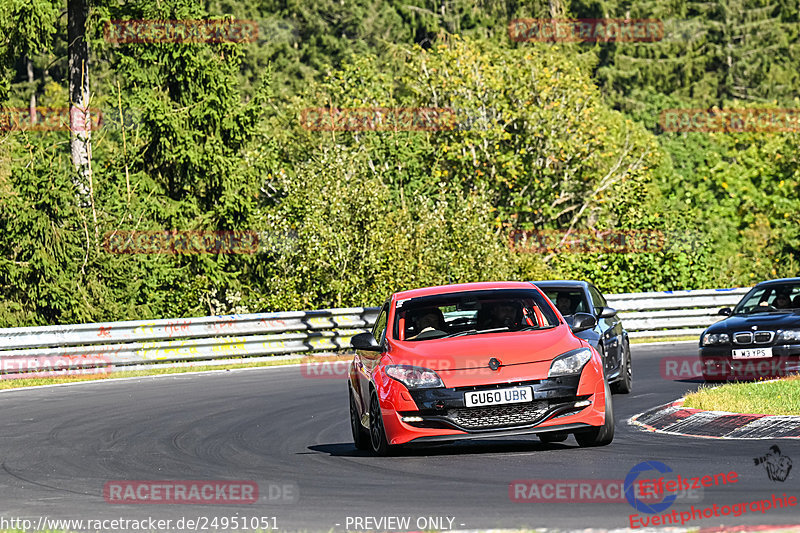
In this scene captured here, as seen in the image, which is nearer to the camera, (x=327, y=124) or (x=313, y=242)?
(x=313, y=242)

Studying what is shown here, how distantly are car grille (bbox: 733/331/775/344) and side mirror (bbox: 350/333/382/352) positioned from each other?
7.80m

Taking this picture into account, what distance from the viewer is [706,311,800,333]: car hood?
18.0 m

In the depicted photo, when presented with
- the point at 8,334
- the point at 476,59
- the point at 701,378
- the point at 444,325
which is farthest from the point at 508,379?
the point at 476,59

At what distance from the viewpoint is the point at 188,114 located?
34.8m

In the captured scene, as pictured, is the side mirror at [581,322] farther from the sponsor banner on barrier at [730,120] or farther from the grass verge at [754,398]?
the sponsor banner on barrier at [730,120]

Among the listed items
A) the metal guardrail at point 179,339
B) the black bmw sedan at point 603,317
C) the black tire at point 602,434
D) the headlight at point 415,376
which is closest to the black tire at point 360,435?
the headlight at point 415,376

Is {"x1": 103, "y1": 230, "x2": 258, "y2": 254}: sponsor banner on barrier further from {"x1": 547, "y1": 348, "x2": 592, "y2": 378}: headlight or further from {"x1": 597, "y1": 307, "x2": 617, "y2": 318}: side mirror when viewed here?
{"x1": 547, "y1": 348, "x2": 592, "y2": 378}: headlight

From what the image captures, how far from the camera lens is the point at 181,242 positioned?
1344 inches

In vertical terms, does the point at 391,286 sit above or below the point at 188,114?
below

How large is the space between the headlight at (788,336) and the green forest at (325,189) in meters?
12.8

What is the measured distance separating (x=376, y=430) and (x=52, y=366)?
13.9 m

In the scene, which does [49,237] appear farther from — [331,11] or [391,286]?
[331,11]

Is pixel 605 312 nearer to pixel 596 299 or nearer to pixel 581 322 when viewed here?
pixel 596 299

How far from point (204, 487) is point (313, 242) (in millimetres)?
19636
